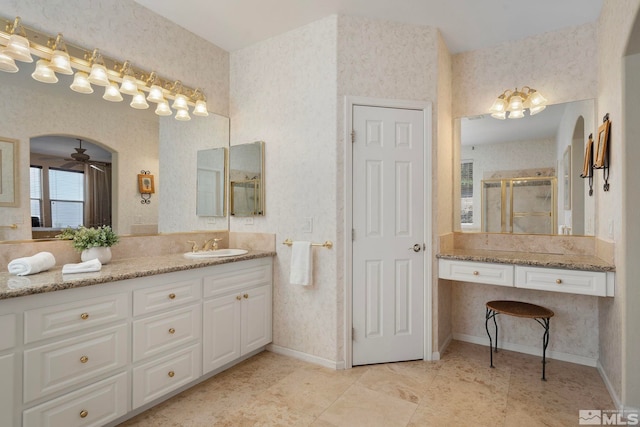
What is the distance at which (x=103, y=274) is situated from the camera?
6.10 feet

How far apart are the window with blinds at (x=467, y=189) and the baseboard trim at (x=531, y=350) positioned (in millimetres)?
1129

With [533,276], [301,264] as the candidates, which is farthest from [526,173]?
[301,264]

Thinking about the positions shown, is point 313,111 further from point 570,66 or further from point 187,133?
point 570,66

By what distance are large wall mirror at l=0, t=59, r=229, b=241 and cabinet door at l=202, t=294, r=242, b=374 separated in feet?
2.67

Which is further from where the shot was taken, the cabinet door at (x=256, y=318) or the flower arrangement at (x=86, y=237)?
the cabinet door at (x=256, y=318)

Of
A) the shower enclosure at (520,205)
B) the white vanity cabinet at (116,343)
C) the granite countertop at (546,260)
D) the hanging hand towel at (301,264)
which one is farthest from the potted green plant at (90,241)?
the shower enclosure at (520,205)

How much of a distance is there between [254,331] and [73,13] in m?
2.62

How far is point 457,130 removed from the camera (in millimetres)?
3209

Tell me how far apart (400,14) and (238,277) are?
8.05 ft

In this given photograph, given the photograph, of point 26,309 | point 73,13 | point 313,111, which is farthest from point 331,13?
point 26,309

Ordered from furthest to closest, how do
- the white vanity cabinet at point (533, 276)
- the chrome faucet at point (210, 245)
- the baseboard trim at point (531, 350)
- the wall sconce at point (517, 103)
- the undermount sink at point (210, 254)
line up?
1. the chrome faucet at point (210, 245)
2. the wall sconce at point (517, 103)
3. the baseboard trim at point (531, 350)
4. the undermount sink at point (210, 254)
5. the white vanity cabinet at point (533, 276)

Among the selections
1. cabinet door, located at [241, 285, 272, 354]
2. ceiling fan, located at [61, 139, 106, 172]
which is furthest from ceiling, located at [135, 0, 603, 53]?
cabinet door, located at [241, 285, 272, 354]

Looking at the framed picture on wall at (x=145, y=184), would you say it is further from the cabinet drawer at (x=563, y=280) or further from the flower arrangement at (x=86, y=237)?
the cabinet drawer at (x=563, y=280)

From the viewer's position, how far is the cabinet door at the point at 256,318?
2.70 m
